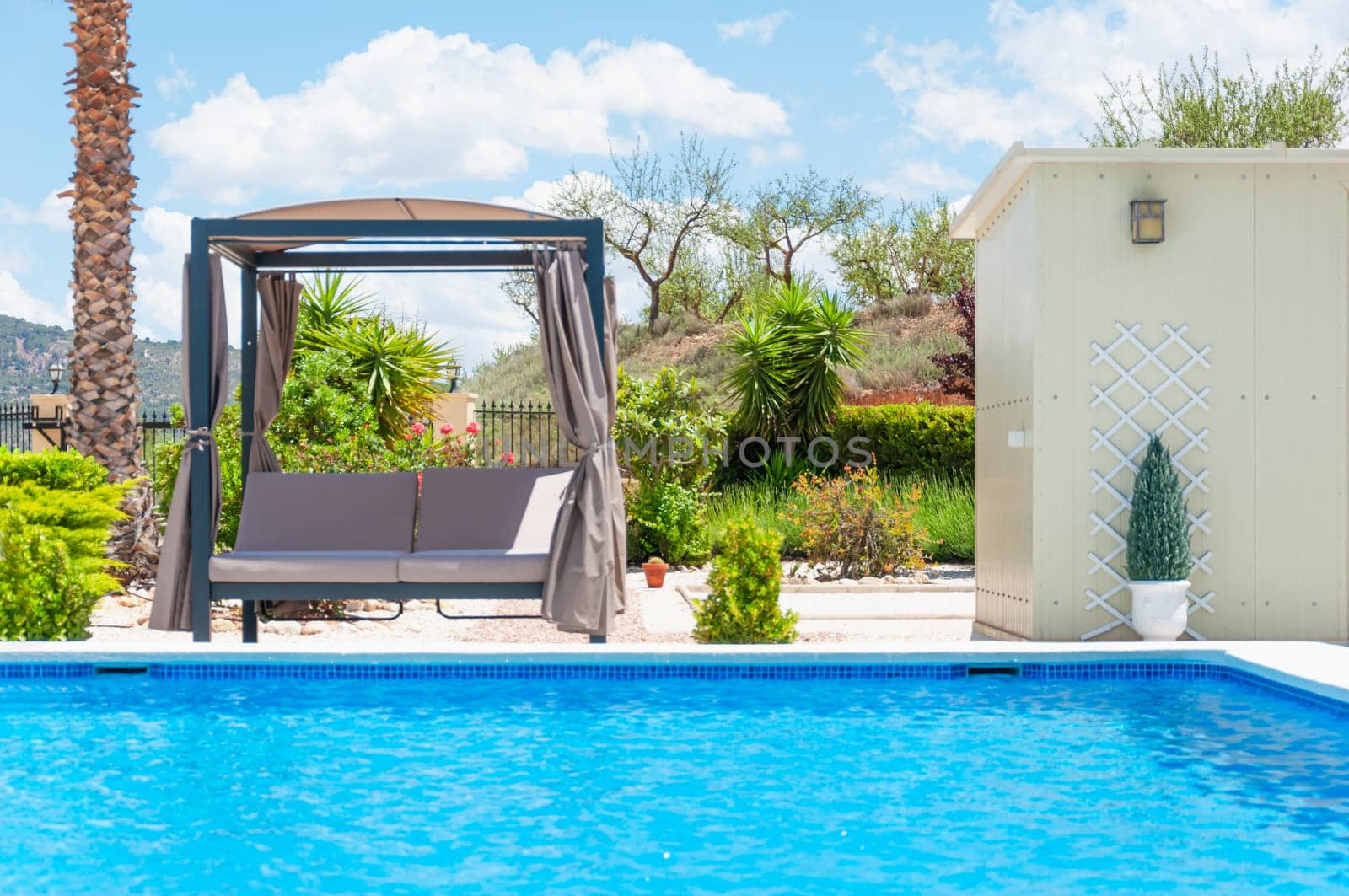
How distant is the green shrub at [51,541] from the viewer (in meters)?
6.47

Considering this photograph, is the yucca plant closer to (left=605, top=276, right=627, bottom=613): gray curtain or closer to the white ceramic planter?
(left=605, top=276, right=627, bottom=613): gray curtain

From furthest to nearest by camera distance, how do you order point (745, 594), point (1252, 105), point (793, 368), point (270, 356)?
1. point (1252, 105)
2. point (793, 368)
3. point (270, 356)
4. point (745, 594)

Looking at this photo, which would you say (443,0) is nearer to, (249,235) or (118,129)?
(118,129)

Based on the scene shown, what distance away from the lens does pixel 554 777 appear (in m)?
4.42

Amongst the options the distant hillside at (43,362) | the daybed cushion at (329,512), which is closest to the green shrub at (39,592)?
the daybed cushion at (329,512)

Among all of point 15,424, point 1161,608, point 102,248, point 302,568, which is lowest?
point 1161,608

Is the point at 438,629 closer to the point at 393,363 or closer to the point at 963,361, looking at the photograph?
the point at 393,363

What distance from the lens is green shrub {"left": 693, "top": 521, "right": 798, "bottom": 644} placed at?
20.6 feet

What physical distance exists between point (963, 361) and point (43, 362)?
45.9 m

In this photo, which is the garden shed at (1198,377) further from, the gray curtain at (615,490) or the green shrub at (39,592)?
the green shrub at (39,592)

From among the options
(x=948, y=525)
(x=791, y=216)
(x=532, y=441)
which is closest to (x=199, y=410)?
(x=948, y=525)

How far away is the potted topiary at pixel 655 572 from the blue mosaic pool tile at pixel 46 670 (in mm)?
5325

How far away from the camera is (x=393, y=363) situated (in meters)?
12.1

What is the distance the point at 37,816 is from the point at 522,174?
85.1 ft
